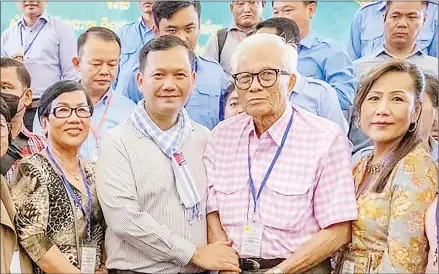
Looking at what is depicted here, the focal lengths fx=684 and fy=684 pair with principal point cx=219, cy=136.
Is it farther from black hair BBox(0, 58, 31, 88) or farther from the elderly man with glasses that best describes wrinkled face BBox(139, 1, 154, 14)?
the elderly man with glasses

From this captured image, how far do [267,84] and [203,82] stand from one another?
78cm

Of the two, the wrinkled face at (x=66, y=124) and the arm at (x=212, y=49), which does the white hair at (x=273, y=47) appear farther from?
the arm at (x=212, y=49)

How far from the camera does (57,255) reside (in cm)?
221

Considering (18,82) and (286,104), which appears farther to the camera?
(18,82)

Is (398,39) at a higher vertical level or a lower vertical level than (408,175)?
higher

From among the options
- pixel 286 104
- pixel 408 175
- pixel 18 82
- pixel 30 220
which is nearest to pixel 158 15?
pixel 18 82

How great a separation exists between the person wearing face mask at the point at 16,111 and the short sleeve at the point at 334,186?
988 millimetres

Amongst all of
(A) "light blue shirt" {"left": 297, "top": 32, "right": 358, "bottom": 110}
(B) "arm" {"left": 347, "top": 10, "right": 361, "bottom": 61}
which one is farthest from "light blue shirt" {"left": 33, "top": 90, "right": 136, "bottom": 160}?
(B) "arm" {"left": 347, "top": 10, "right": 361, "bottom": 61}

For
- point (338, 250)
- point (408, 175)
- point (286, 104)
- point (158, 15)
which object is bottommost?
point (338, 250)

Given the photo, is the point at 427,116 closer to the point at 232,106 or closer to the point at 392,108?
the point at 392,108

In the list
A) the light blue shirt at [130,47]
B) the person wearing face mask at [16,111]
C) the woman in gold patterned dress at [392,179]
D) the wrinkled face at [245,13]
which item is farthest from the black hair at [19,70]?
the woman in gold patterned dress at [392,179]

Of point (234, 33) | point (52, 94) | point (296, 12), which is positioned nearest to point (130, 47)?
point (234, 33)

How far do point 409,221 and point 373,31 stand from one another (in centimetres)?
143

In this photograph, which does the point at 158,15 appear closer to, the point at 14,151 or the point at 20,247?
the point at 14,151
